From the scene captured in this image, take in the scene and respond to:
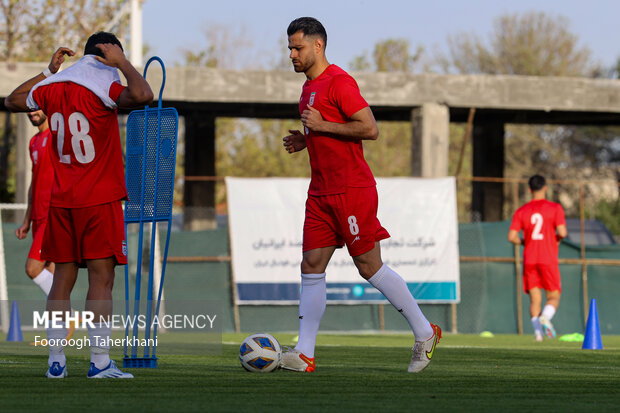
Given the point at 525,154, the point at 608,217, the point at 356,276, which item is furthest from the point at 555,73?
the point at 356,276

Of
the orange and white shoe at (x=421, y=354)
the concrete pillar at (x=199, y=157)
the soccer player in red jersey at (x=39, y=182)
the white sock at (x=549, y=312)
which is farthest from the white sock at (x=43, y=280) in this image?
the concrete pillar at (x=199, y=157)

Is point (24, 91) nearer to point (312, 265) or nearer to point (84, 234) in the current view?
point (84, 234)

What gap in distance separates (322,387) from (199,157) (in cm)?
1937

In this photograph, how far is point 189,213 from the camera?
835 inches

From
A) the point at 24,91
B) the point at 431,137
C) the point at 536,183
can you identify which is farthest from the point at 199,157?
the point at 24,91

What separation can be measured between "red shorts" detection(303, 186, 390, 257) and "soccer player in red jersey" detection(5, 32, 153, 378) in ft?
4.30

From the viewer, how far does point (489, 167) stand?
25.8 metres

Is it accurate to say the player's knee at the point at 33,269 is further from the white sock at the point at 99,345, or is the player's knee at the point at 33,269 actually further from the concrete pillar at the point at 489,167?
the concrete pillar at the point at 489,167

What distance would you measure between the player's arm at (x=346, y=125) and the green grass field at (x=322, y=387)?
1.52 metres

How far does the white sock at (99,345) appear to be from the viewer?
612 cm

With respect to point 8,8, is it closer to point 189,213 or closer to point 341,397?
point 189,213

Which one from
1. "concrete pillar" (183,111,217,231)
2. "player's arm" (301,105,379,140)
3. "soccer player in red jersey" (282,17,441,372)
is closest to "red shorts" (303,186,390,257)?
"soccer player in red jersey" (282,17,441,372)

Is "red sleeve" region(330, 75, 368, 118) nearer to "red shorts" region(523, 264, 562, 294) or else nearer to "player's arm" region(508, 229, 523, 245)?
"player's arm" region(508, 229, 523, 245)

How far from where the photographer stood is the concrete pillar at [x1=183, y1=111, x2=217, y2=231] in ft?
80.4
